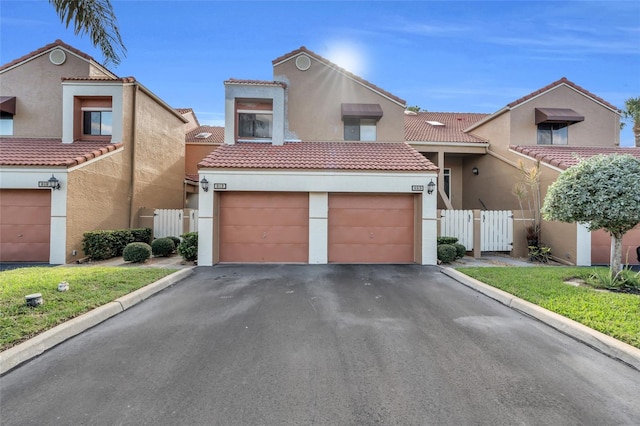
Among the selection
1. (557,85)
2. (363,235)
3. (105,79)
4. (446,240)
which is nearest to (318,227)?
(363,235)

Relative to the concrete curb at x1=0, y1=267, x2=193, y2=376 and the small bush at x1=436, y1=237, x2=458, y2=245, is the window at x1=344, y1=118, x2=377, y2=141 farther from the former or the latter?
the concrete curb at x1=0, y1=267, x2=193, y2=376

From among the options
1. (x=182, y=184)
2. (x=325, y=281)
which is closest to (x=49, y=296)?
(x=325, y=281)

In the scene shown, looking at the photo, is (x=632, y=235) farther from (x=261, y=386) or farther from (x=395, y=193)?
(x=261, y=386)

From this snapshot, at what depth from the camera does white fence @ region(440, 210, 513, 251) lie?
11.9m

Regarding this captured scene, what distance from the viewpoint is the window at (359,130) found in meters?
13.7

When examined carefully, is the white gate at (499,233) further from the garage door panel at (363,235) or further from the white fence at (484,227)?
the garage door panel at (363,235)

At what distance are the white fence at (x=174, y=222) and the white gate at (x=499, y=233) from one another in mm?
12234

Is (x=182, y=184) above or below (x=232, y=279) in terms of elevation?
above

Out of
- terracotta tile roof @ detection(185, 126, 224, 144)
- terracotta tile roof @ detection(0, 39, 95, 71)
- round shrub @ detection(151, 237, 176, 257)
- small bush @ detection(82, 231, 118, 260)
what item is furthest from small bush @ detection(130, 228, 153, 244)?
terracotta tile roof @ detection(0, 39, 95, 71)

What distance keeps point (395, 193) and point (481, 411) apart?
324 inches

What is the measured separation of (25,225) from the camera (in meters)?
10.3

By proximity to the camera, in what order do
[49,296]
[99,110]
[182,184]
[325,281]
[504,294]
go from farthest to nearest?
[182,184] → [99,110] → [325,281] → [504,294] → [49,296]

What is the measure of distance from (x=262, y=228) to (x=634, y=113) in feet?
77.9

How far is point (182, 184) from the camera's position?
17.2 m
